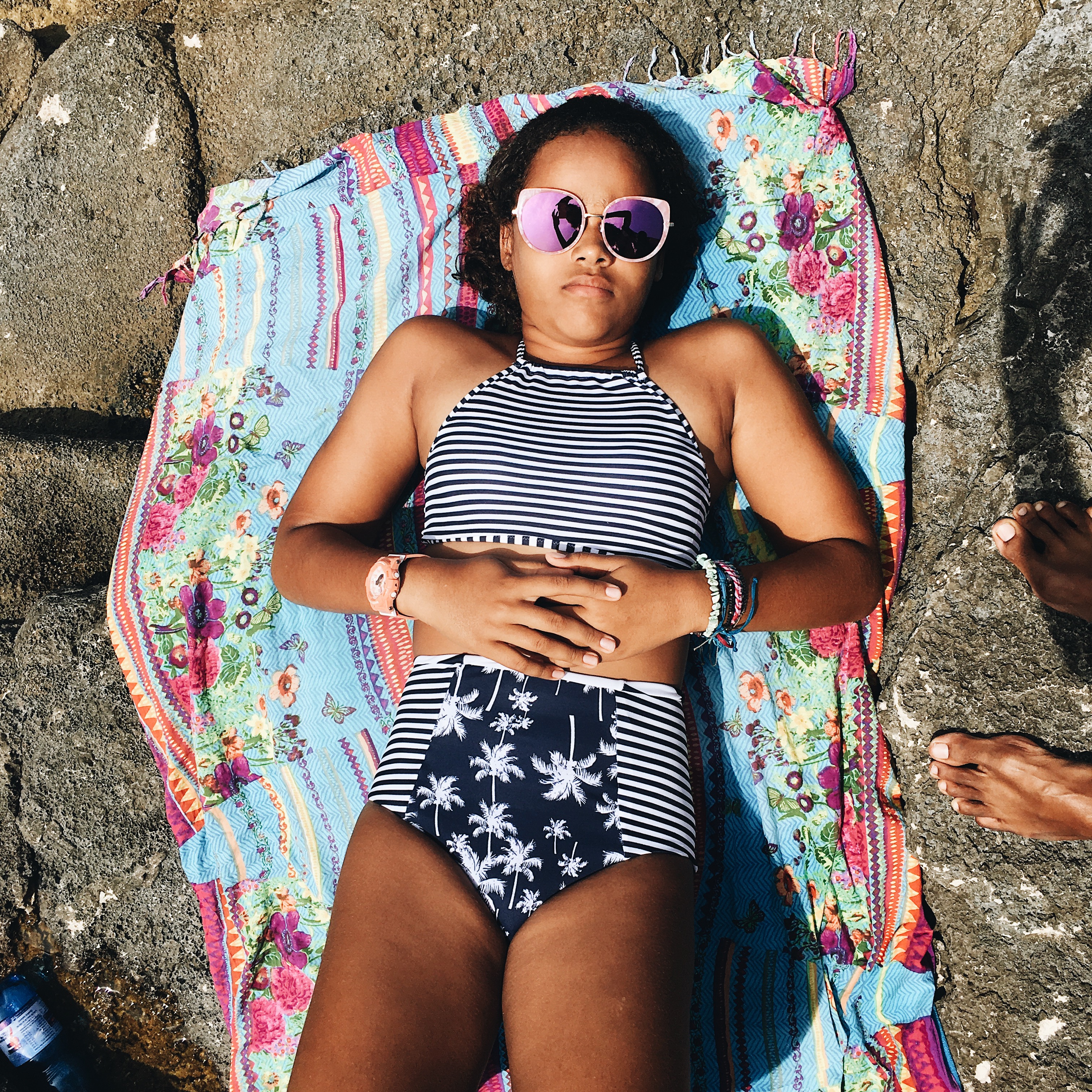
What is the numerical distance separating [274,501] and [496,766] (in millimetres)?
1437

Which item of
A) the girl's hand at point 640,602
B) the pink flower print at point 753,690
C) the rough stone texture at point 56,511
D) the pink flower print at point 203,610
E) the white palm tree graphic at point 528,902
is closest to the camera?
the white palm tree graphic at point 528,902

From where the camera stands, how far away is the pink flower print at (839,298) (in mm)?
3080

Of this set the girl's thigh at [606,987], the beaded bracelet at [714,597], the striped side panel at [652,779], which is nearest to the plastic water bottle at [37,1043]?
the girl's thigh at [606,987]

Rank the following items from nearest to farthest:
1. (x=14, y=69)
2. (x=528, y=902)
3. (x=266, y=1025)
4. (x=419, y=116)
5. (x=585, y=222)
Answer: (x=528, y=902)
(x=585, y=222)
(x=266, y=1025)
(x=419, y=116)
(x=14, y=69)

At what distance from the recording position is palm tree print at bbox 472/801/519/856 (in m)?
2.15

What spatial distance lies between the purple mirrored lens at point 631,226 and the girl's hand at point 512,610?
3.04 feet

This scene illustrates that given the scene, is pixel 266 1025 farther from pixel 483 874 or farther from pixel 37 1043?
pixel 483 874

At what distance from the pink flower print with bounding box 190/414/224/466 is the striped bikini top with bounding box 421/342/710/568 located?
3.45ft

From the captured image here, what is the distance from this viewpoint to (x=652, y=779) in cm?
224

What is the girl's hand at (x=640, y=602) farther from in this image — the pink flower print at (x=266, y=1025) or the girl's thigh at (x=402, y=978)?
Result: the pink flower print at (x=266, y=1025)

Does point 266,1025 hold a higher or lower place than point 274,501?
lower

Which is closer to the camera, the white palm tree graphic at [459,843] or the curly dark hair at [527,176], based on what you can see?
the white palm tree graphic at [459,843]

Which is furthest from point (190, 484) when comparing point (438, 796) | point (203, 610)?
point (438, 796)

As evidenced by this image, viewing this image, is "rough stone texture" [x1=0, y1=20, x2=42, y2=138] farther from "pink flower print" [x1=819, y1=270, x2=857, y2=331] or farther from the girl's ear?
"pink flower print" [x1=819, y1=270, x2=857, y2=331]
